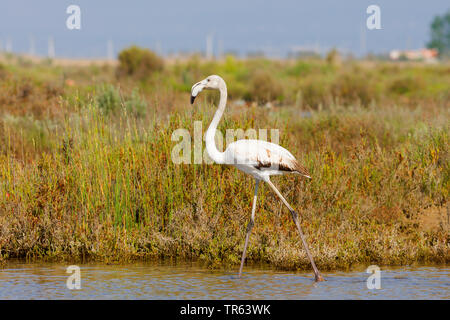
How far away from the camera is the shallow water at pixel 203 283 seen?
7.63m

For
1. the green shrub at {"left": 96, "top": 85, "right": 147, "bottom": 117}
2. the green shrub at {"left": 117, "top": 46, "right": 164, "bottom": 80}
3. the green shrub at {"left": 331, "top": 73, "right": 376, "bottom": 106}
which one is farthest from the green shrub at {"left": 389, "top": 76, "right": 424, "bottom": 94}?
the green shrub at {"left": 96, "top": 85, "right": 147, "bottom": 117}

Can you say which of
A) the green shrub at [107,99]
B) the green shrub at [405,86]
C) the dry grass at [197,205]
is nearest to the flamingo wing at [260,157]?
the dry grass at [197,205]

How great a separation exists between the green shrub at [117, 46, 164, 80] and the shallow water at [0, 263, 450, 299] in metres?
28.1

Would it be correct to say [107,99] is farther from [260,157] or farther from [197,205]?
[260,157]

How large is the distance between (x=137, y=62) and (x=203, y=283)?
30649 millimetres

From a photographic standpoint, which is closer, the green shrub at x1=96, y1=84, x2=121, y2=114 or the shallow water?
the shallow water

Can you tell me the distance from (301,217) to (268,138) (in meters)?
1.38

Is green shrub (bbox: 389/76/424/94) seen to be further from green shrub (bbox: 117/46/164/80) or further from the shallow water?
the shallow water

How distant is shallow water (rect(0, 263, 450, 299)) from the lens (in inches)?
300

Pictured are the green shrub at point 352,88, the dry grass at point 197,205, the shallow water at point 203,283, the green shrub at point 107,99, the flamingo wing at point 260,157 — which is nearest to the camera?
the shallow water at point 203,283

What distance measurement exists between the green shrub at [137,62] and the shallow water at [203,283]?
1105 inches

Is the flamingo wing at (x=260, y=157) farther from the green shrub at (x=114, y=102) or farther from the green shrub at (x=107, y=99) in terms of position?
the green shrub at (x=107, y=99)


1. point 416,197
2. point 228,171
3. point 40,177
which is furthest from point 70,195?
point 416,197

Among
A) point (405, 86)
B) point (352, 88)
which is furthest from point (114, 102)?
point (405, 86)
